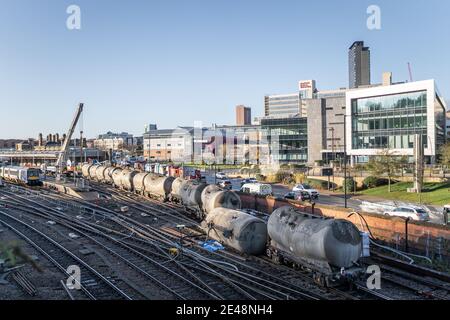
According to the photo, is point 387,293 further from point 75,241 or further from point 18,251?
point 75,241

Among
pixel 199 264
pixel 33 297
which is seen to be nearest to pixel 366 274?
pixel 199 264

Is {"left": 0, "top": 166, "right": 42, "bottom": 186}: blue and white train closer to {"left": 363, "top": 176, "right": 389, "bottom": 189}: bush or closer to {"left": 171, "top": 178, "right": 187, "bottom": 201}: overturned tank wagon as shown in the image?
{"left": 171, "top": 178, "right": 187, "bottom": 201}: overturned tank wagon

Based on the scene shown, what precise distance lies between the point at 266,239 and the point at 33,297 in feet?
36.0

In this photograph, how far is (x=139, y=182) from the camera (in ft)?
153

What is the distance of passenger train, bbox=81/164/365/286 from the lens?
16641 mm

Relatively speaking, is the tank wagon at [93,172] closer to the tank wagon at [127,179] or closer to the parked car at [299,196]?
the tank wagon at [127,179]

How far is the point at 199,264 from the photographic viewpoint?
20141mm

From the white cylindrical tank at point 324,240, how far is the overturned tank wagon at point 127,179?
33.2 meters

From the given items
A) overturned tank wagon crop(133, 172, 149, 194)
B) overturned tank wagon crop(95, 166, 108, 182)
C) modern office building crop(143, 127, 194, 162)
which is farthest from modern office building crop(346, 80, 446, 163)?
modern office building crop(143, 127, 194, 162)

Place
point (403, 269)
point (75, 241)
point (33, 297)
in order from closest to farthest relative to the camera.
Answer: point (33, 297) → point (403, 269) → point (75, 241)

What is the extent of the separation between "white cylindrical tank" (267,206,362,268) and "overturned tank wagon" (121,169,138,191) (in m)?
33.2
